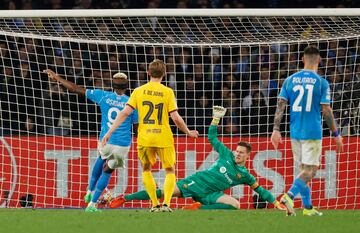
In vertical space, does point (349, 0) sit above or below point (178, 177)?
above

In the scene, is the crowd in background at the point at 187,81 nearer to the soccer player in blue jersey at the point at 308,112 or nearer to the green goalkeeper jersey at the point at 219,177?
the green goalkeeper jersey at the point at 219,177

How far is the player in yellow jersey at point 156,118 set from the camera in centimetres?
1273

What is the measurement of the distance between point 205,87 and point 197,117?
0.78 metres

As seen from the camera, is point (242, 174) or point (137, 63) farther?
point (137, 63)

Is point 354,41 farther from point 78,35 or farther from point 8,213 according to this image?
point 8,213

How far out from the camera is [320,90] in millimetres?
11812

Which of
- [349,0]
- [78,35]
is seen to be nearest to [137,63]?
[78,35]

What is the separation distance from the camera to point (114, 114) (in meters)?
14.3

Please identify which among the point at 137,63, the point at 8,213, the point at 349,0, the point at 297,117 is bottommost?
the point at 8,213

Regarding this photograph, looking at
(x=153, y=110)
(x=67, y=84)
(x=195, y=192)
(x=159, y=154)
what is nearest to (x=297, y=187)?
(x=159, y=154)

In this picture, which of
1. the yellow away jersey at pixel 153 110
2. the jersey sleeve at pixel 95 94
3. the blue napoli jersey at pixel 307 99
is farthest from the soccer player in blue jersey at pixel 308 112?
the jersey sleeve at pixel 95 94

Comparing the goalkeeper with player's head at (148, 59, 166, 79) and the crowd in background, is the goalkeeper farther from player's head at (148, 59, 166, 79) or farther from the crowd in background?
player's head at (148, 59, 166, 79)

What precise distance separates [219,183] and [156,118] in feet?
7.54

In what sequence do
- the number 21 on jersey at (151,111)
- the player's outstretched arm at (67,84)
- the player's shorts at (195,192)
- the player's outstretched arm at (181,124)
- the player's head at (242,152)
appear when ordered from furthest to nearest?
the player's shorts at (195,192) → the player's head at (242,152) → the player's outstretched arm at (67,84) → the number 21 on jersey at (151,111) → the player's outstretched arm at (181,124)
